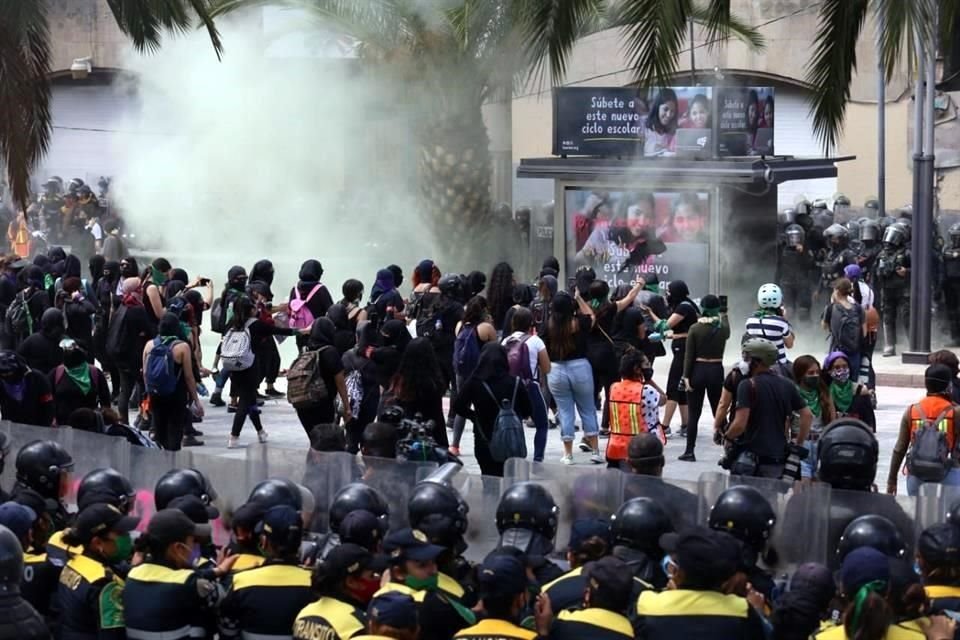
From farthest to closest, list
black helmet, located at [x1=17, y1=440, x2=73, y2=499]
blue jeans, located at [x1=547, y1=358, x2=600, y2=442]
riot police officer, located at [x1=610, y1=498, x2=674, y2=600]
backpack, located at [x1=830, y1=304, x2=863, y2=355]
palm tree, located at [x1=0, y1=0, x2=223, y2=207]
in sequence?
backpack, located at [x1=830, y1=304, x2=863, y2=355]
blue jeans, located at [x1=547, y1=358, x2=600, y2=442]
palm tree, located at [x1=0, y1=0, x2=223, y2=207]
black helmet, located at [x1=17, y1=440, x2=73, y2=499]
riot police officer, located at [x1=610, y1=498, x2=674, y2=600]

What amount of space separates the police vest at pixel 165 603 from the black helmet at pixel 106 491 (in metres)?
0.86

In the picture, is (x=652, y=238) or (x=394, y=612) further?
(x=652, y=238)

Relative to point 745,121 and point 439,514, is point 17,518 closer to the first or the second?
point 439,514

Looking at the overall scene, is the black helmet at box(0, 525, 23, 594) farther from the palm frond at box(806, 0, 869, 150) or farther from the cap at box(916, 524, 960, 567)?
the palm frond at box(806, 0, 869, 150)

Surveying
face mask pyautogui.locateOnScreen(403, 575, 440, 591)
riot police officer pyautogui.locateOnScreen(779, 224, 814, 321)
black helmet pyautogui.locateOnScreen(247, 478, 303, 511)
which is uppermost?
riot police officer pyautogui.locateOnScreen(779, 224, 814, 321)

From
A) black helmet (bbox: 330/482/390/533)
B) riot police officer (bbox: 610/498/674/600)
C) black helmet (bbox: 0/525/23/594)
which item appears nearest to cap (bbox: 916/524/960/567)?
riot police officer (bbox: 610/498/674/600)

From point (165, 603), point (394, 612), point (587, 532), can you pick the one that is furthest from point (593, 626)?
point (165, 603)

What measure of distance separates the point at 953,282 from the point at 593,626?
15.2 m

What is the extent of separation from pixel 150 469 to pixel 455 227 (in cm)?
1680

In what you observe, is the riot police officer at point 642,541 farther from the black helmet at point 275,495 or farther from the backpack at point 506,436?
the backpack at point 506,436

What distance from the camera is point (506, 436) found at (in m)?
10.8

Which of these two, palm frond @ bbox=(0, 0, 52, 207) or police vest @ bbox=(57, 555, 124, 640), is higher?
palm frond @ bbox=(0, 0, 52, 207)

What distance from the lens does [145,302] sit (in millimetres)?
13969

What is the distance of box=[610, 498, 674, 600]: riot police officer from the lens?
21.4ft
